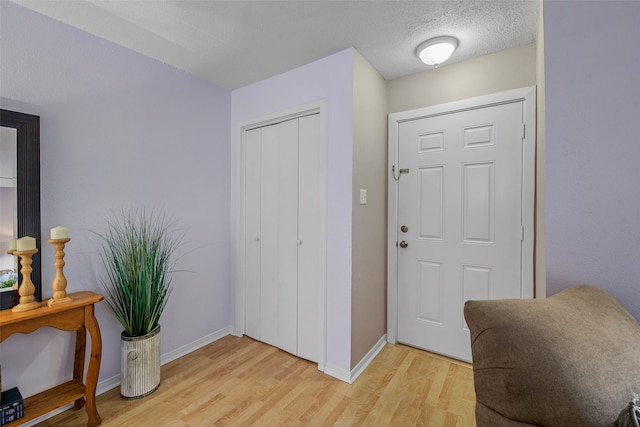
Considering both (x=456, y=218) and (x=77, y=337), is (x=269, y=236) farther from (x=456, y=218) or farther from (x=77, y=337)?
(x=456, y=218)

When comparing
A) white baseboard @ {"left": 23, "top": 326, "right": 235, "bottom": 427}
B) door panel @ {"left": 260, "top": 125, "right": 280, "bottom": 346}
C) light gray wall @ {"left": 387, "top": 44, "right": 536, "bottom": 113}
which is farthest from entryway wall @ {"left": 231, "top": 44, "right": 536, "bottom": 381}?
white baseboard @ {"left": 23, "top": 326, "right": 235, "bottom": 427}

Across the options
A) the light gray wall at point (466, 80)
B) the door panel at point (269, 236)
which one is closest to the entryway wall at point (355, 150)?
the light gray wall at point (466, 80)

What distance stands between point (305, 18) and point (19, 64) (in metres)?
1.64

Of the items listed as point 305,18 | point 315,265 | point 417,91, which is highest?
point 305,18

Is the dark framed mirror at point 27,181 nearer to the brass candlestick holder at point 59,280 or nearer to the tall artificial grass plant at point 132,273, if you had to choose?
the brass candlestick holder at point 59,280

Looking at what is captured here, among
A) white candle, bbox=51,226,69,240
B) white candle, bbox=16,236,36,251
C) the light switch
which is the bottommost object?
white candle, bbox=16,236,36,251

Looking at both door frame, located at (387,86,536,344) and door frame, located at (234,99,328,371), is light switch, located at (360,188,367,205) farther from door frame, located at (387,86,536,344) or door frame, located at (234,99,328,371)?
door frame, located at (387,86,536,344)

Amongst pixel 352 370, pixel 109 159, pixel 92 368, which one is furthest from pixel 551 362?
pixel 109 159

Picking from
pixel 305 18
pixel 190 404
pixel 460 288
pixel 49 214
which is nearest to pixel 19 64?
pixel 49 214

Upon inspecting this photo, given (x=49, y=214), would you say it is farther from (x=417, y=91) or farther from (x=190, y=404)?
(x=417, y=91)

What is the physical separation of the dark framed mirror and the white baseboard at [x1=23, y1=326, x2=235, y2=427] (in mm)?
704

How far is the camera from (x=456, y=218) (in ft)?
7.07

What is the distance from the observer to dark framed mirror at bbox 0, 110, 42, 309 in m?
1.48

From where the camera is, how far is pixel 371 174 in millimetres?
2180
